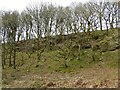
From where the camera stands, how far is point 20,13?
18922 millimetres

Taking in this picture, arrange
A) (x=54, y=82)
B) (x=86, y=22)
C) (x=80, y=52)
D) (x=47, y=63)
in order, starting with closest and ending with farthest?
(x=54, y=82), (x=47, y=63), (x=80, y=52), (x=86, y=22)

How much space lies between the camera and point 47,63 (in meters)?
16.2

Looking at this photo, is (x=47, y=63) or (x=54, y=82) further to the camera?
(x=47, y=63)

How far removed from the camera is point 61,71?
48.1 feet

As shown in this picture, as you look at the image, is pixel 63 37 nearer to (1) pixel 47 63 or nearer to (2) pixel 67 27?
(2) pixel 67 27

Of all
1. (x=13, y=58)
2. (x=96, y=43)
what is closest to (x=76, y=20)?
(x=96, y=43)

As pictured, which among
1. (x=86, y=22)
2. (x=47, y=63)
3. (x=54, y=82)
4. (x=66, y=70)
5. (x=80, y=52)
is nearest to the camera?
(x=54, y=82)

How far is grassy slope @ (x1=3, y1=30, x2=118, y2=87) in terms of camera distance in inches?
459

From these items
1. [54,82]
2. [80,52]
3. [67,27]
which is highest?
[67,27]

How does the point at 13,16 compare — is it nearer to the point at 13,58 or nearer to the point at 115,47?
the point at 13,58

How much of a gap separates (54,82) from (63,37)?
301 inches

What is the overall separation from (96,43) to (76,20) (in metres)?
2.28

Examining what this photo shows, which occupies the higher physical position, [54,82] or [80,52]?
[80,52]

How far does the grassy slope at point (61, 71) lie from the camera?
459 inches
